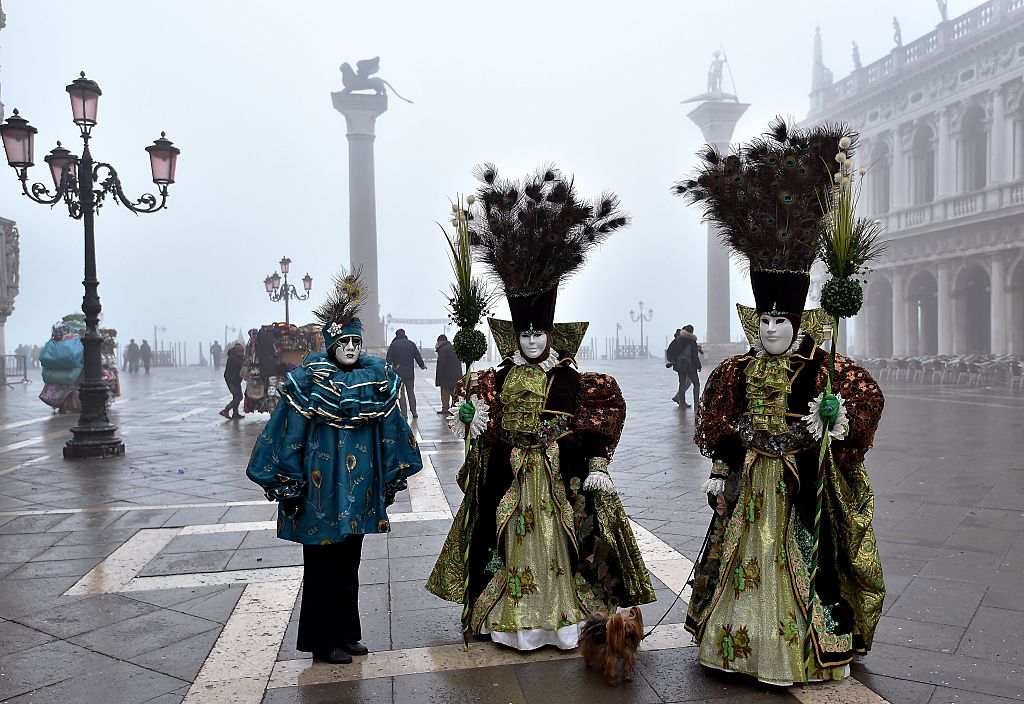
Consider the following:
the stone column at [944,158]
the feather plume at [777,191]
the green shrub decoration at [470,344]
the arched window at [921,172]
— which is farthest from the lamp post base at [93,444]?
the arched window at [921,172]

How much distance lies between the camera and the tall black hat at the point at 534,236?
371 cm

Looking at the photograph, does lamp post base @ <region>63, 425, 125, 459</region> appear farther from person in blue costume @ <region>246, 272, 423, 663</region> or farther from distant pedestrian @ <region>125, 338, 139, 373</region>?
distant pedestrian @ <region>125, 338, 139, 373</region>

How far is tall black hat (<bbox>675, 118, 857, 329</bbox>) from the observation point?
10.8 feet

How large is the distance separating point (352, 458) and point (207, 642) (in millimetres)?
1264

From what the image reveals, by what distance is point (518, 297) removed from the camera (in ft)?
12.2

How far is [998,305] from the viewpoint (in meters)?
23.9

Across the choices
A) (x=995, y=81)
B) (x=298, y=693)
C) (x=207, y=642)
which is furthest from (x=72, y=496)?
(x=995, y=81)

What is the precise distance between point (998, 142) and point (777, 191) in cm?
2606

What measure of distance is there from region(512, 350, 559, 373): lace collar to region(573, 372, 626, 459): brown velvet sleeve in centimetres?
16

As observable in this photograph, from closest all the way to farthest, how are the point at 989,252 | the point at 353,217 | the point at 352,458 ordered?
the point at 352,458 → the point at 989,252 → the point at 353,217

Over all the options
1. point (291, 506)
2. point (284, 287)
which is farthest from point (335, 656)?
point (284, 287)

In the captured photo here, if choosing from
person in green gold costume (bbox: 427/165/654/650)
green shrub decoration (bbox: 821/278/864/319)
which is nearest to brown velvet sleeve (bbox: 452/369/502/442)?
person in green gold costume (bbox: 427/165/654/650)

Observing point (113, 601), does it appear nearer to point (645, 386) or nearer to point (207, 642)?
point (207, 642)

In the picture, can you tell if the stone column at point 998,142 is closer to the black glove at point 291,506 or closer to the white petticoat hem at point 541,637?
the white petticoat hem at point 541,637
